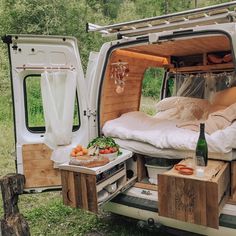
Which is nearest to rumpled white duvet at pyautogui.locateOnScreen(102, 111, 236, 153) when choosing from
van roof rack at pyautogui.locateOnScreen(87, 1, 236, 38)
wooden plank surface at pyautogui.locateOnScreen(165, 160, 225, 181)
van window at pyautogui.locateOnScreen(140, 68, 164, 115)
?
wooden plank surface at pyautogui.locateOnScreen(165, 160, 225, 181)

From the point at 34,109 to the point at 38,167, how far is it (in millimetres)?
682

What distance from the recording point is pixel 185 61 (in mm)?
5402

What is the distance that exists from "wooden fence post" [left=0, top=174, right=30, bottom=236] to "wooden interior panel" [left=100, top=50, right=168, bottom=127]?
3.88 feet

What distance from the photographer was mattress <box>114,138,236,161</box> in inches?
102

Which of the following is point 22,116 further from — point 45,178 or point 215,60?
point 215,60

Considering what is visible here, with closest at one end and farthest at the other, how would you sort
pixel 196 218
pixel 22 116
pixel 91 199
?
1. pixel 196 218
2. pixel 91 199
3. pixel 22 116

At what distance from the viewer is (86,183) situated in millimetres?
2504

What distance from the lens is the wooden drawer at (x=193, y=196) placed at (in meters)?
2.15

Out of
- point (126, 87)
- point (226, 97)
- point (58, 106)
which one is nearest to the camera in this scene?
point (58, 106)

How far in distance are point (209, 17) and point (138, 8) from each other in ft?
55.5

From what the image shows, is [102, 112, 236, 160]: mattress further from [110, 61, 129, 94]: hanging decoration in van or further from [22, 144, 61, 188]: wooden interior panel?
[22, 144, 61, 188]: wooden interior panel

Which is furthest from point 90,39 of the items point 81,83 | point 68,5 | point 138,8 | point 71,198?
point 71,198

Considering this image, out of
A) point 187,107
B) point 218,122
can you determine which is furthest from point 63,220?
point 187,107

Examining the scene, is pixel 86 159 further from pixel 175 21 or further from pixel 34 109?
pixel 175 21
